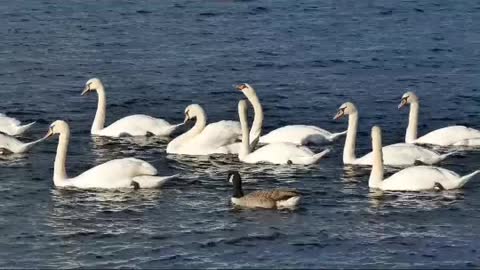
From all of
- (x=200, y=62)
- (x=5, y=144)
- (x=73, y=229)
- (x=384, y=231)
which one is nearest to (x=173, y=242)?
(x=73, y=229)

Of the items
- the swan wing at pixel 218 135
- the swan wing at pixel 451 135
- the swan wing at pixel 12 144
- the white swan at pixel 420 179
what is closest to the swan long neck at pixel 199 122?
the swan wing at pixel 218 135

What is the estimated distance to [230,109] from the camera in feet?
105

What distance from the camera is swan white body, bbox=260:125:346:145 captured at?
28031 millimetres

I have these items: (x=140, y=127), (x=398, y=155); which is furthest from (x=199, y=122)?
(x=398, y=155)

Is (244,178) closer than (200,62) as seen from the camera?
Yes

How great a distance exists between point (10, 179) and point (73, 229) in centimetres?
362

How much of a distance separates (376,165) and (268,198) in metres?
2.51

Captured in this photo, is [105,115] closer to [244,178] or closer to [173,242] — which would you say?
[244,178]

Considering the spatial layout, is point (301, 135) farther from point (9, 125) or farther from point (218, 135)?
point (9, 125)

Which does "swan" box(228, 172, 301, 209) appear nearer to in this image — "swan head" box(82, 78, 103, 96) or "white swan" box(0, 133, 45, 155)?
"white swan" box(0, 133, 45, 155)

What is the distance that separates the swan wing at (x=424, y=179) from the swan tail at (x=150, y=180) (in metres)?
3.77

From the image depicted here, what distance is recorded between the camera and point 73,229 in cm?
2234

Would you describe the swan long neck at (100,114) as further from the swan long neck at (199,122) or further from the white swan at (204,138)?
the swan long neck at (199,122)

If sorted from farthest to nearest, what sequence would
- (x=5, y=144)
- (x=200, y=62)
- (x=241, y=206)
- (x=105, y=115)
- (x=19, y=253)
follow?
(x=200, y=62)
(x=105, y=115)
(x=5, y=144)
(x=241, y=206)
(x=19, y=253)
